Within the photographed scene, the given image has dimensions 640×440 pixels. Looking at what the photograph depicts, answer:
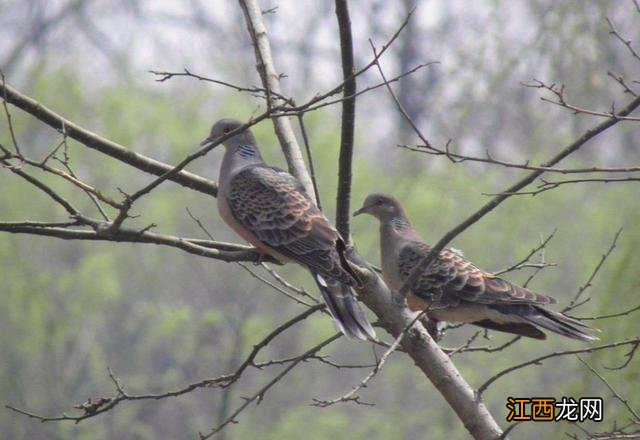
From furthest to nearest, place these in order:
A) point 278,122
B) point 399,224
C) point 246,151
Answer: point 399,224, point 246,151, point 278,122

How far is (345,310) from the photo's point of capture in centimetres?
341

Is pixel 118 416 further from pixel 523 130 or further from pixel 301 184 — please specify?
pixel 301 184

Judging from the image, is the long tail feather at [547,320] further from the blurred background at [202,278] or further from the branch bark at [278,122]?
the blurred background at [202,278]

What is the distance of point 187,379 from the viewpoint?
15.2m

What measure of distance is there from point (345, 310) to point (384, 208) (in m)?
1.84

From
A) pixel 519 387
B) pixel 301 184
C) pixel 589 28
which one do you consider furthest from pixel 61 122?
pixel 519 387

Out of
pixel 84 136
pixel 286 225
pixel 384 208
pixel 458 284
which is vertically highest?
pixel 384 208

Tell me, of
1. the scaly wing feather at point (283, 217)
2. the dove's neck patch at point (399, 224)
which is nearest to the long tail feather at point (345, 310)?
the scaly wing feather at point (283, 217)

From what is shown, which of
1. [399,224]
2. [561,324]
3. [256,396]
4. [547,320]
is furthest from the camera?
[399,224]

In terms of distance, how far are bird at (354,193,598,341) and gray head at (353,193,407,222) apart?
300 millimetres

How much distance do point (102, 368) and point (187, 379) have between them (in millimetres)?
1290

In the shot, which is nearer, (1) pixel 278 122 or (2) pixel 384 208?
(1) pixel 278 122

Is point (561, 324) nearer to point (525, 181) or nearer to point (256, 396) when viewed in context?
point (525, 181)

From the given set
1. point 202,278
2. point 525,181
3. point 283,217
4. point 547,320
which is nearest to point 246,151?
point 283,217
